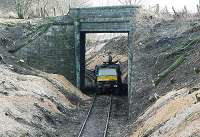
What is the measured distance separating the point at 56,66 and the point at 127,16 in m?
8.04

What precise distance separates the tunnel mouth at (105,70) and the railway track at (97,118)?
1.76 m

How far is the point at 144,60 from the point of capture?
38.3 meters

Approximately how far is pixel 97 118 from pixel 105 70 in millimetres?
11839

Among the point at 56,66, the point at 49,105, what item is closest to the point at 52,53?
the point at 56,66

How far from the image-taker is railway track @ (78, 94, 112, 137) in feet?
88.0

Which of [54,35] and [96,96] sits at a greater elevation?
[54,35]

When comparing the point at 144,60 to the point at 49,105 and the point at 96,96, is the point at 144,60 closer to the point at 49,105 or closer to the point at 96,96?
the point at 96,96

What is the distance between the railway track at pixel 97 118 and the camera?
2683 cm

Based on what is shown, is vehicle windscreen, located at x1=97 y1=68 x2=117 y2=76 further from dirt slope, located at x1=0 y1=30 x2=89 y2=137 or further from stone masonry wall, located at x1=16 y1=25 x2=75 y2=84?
stone masonry wall, located at x1=16 y1=25 x2=75 y2=84

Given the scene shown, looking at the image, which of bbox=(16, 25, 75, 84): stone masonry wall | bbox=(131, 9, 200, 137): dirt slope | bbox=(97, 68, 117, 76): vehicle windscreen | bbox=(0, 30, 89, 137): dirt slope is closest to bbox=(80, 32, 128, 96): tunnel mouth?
bbox=(97, 68, 117, 76): vehicle windscreen

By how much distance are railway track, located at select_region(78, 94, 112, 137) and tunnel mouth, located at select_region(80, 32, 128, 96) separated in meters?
1.76

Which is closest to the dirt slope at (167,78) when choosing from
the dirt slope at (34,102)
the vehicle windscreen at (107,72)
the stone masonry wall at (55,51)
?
the vehicle windscreen at (107,72)

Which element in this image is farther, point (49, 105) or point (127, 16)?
point (127, 16)

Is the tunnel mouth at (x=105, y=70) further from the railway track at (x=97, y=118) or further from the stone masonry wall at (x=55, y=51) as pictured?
the railway track at (x=97, y=118)
